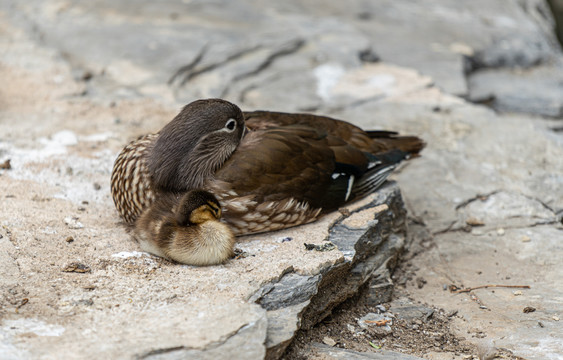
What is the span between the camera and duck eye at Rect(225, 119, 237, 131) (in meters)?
4.25

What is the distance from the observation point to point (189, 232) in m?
3.81

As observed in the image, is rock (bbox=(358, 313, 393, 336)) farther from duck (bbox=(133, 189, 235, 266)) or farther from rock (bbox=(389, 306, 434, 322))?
duck (bbox=(133, 189, 235, 266))

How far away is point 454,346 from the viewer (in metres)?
3.87

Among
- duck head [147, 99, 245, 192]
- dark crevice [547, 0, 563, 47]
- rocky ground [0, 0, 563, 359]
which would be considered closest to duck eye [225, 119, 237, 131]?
duck head [147, 99, 245, 192]

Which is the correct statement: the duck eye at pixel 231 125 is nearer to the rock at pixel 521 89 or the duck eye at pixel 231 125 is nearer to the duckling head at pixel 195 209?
the duckling head at pixel 195 209

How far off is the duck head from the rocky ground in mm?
454

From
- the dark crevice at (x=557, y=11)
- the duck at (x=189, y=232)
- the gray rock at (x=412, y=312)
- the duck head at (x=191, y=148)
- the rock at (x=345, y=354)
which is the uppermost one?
the duck head at (x=191, y=148)

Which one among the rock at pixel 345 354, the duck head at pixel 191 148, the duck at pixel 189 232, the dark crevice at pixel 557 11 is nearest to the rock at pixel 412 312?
the rock at pixel 345 354

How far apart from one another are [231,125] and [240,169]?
288 millimetres

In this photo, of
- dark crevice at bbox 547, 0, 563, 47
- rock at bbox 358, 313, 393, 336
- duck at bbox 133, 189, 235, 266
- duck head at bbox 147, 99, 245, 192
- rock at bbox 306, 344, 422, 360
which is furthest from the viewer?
dark crevice at bbox 547, 0, 563, 47

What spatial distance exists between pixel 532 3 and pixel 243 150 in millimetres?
7400

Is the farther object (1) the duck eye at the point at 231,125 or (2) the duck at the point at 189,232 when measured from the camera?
(1) the duck eye at the point at 231,125

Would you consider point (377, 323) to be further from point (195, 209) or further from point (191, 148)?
point (191, 148)

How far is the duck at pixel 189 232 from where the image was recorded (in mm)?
3754
